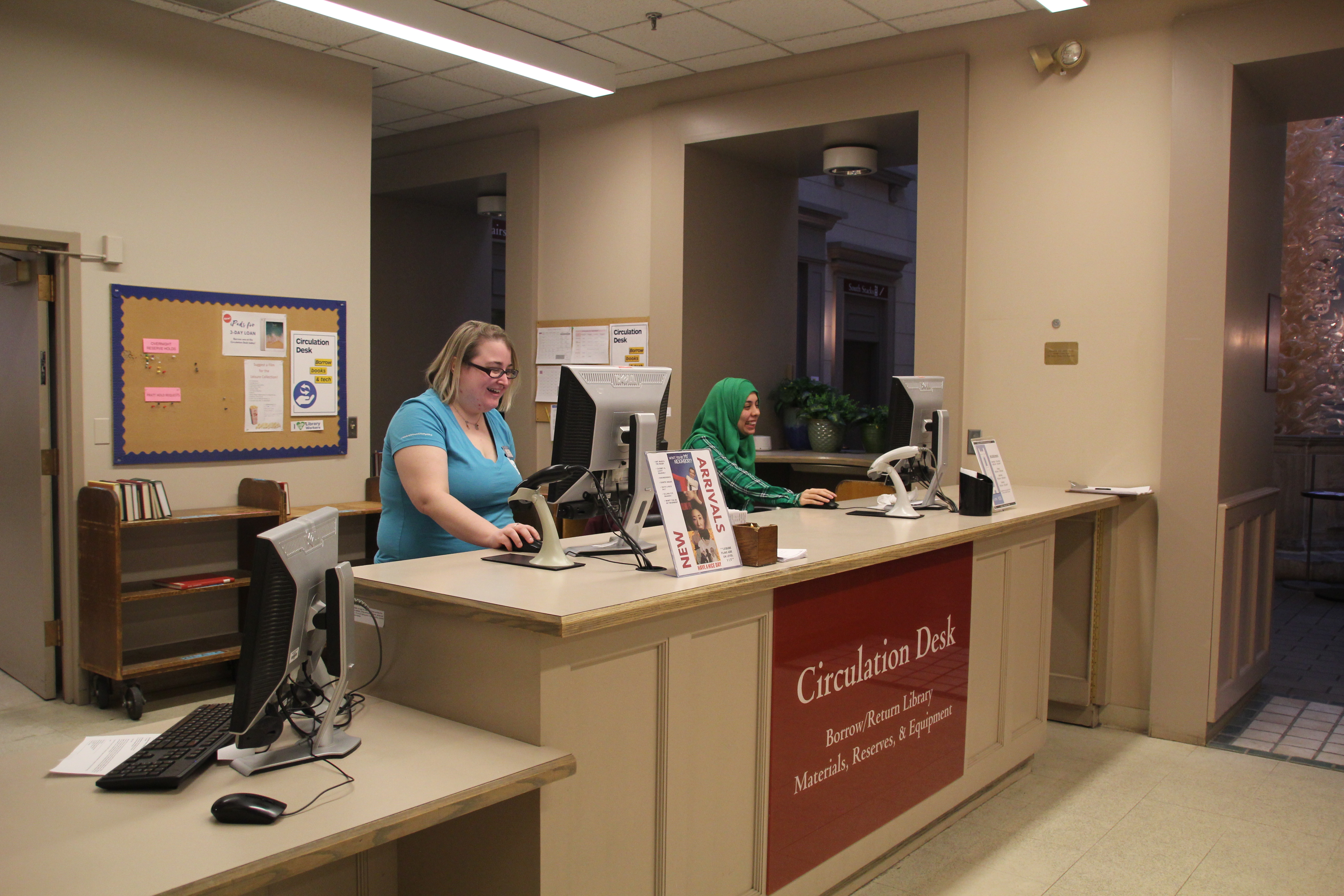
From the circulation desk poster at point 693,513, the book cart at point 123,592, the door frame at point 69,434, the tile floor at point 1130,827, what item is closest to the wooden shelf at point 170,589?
the book cart at point 123,592

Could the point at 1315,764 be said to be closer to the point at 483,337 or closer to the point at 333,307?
the point at 483,337

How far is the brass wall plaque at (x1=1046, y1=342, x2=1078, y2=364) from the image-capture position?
15.7ft

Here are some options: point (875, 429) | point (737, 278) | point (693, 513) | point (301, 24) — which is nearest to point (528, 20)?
point (301, 24)

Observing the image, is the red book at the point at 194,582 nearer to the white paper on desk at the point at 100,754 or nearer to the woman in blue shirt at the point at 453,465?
the woman in blue shirt at the point at 453,465

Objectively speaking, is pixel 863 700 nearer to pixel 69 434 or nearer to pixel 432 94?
pixel 69 434

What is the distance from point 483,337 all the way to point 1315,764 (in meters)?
3.87

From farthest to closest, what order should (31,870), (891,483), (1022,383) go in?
(1022,383) < (891,483) < (31,870)

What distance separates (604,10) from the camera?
491 centimetres

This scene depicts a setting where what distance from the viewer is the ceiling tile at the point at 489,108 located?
652 centimetres

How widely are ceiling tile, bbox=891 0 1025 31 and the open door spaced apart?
174 inches

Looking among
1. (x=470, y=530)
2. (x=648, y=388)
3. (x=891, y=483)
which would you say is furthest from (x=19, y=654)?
(x=891, y=483)

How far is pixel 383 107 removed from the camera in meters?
6.69

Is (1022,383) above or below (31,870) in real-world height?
above

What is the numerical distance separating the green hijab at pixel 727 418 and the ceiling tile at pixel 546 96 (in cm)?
297
